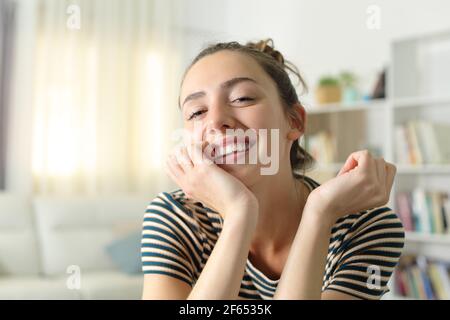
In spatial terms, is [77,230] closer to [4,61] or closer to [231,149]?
[4,61]

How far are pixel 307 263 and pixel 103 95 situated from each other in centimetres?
345

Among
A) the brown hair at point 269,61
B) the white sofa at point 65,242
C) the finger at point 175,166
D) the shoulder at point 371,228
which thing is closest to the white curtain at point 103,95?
the white sofa at point 65,242

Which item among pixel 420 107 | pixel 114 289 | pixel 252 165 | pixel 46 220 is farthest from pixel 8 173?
pixel 252 165

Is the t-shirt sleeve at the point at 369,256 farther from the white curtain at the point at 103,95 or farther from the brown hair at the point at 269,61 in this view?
the white curtain at the point at 103,95

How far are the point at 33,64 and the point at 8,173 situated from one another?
78 centimetres

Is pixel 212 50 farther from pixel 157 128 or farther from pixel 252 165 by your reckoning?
pixel 157 128

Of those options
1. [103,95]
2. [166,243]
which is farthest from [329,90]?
[166,243]

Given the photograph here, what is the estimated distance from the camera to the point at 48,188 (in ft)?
12.3

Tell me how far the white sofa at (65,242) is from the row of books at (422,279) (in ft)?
5.16

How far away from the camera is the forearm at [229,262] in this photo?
2.43 feet

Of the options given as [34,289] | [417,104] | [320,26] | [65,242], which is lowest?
[34,289]

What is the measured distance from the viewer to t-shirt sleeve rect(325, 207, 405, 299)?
92cm

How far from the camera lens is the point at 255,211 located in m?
0.81

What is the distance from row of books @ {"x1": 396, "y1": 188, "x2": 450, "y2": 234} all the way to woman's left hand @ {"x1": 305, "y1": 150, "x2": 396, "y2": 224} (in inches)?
94.5
